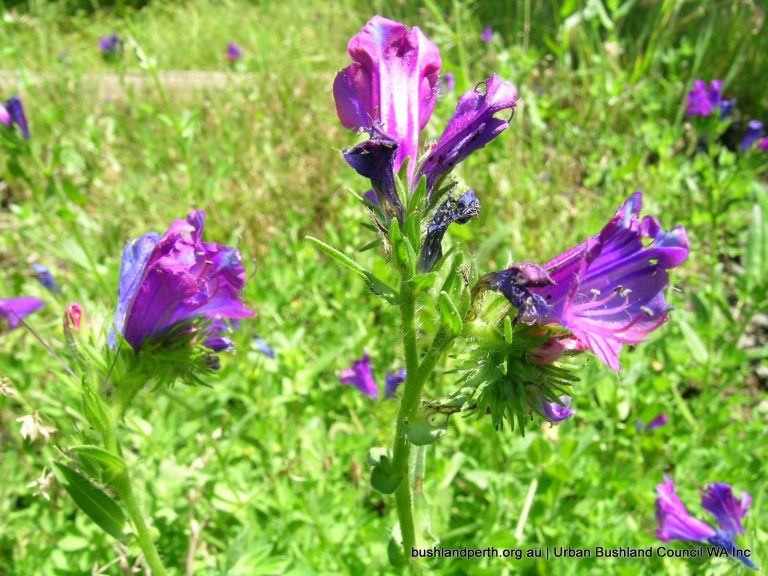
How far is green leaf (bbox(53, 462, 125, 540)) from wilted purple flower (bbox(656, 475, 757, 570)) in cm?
174

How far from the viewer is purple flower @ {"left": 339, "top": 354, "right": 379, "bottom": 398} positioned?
2703mm

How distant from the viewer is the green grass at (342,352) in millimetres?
2281

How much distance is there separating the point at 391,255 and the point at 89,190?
13.7ft

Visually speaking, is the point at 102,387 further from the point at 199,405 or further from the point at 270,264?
the point at 270,264

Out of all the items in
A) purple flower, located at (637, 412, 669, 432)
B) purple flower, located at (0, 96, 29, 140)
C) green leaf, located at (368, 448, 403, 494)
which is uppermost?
purple flower, located at (0, 96, 29, 140)

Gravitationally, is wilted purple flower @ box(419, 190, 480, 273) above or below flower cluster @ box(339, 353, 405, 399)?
above

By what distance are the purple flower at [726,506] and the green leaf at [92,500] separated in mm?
1821

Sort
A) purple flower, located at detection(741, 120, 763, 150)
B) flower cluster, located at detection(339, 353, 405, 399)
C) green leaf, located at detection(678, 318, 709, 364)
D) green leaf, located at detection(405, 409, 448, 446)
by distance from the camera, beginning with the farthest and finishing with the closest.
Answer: purple flower, located at detection(741, 120, 763, 150) < green leaf, located at detection(678, 318, 709, 364) < flower cluster, located at detection(339, 353, 405, 399) < green leaf, located at detection(405, 409, 448, 446)

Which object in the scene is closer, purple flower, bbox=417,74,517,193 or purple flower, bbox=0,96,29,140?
purple flower, bbox=417,74,517,193

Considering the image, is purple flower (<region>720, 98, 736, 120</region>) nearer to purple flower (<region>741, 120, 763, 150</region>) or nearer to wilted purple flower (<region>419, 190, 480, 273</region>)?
purple flower (<region>741, 120, 763, 150</region>)

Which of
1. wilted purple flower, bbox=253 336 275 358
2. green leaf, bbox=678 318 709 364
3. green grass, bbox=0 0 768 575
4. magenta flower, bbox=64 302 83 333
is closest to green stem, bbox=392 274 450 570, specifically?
green grass, bbox=0 0 768 575

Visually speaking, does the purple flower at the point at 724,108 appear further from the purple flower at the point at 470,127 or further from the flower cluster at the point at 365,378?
the purple flower at the point at 470,127

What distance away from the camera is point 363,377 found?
2715mm

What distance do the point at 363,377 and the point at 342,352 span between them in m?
0.42
